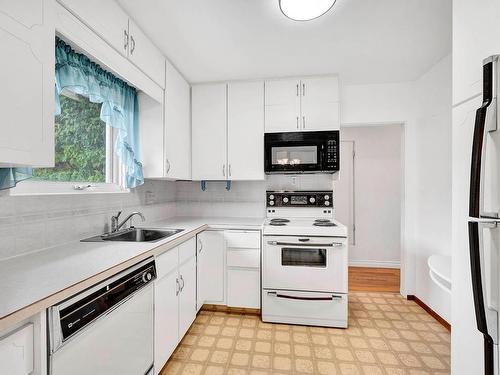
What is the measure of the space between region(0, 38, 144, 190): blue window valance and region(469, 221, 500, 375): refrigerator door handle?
1.79m

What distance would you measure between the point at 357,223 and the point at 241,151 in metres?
2.29

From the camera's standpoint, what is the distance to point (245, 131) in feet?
8.82

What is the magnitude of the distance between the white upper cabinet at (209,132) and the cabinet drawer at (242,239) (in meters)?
0.66

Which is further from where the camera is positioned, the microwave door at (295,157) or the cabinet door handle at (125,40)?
the microwave door at (295,157)

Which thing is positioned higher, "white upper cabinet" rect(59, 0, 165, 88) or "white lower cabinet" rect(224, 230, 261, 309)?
"white upper cabinet" rect(59, 0, 165, 88)

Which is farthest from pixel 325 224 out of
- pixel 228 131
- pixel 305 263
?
pixel 228 131

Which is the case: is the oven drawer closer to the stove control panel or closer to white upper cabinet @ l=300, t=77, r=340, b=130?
the stove control panel

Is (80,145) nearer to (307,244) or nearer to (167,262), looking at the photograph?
(167,262)

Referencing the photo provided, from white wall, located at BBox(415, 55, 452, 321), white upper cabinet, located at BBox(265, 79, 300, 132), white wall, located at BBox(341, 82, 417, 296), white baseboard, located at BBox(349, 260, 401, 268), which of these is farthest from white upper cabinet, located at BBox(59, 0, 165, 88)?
white baseboard, located at BBox(349, 260, 401, 268)

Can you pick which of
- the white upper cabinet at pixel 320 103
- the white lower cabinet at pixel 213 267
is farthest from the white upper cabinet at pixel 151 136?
the white upper cabinet at pixel 320 103

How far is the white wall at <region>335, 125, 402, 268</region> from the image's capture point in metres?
3.75

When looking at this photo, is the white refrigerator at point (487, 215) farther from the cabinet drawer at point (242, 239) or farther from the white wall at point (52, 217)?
the white wall at point (52, 217)

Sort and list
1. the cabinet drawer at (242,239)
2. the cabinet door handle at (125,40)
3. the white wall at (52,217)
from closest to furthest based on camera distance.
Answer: the white wall at (52,217), the cabinet door handle at (125,40), the cabinet drawer at (242,239)

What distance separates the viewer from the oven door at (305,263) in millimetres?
2193
